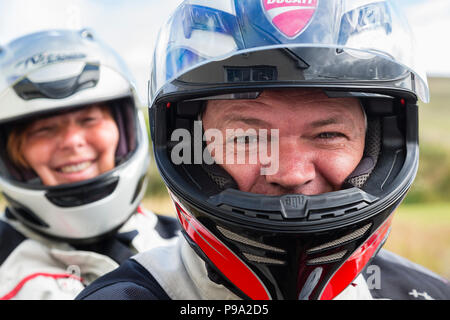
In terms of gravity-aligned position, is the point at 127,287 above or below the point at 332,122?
below

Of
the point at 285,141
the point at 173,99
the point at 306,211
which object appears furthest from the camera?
the point at 173,99

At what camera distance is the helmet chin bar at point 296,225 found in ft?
4.36

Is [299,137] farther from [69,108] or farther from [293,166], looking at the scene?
[69,108]

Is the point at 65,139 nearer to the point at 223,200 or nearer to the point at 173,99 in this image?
the point at 173,99

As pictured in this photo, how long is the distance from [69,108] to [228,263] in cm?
179

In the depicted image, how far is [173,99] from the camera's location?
5.09 feet

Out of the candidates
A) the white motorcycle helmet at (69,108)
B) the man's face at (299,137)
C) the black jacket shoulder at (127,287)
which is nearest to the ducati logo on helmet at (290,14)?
the man's face at (299,137)

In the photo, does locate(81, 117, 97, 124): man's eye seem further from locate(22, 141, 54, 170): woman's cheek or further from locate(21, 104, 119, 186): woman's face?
locate(22, 141, 54, 170): woman's cheek

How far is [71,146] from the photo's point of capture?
2.81 meters

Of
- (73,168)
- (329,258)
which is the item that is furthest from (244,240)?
(73,168)

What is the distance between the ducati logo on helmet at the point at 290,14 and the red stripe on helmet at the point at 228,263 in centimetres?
59

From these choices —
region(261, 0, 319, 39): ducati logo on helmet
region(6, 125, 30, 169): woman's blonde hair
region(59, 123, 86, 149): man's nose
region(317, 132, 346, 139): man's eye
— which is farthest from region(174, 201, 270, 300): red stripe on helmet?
region(6, 125, 30, 169): woman's blonde hair
